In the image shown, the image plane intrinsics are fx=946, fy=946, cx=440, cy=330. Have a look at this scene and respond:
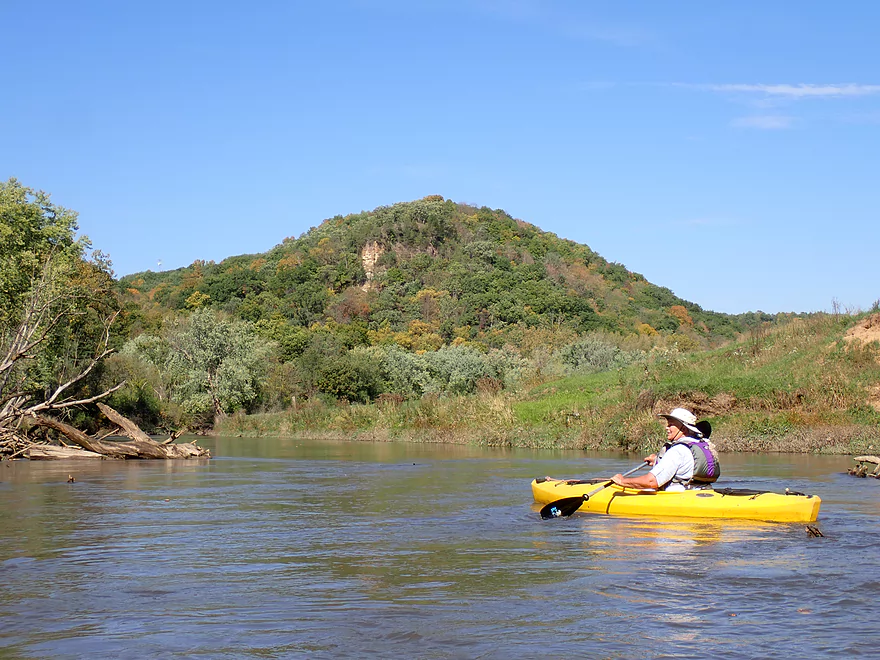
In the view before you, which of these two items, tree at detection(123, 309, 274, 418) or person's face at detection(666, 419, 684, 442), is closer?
person's face at detection(666, 419, 684, 442)

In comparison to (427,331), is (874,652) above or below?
below

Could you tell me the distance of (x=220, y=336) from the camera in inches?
1810

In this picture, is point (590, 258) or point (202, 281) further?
point (590, 258)

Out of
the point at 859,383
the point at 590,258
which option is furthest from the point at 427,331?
the point at 859,383

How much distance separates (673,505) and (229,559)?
5942 millimetres

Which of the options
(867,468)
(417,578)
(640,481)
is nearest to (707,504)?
(640,481)

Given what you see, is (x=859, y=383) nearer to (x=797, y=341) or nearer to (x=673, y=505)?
(x=797, y=341)

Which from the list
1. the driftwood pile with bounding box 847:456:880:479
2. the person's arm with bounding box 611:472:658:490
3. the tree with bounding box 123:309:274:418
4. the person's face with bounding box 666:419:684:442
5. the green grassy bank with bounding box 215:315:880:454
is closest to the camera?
the person's face with bounding box 666:419:684:442

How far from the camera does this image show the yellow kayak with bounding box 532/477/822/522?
12.4 meters

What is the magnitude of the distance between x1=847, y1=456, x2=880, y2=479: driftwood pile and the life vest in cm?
543

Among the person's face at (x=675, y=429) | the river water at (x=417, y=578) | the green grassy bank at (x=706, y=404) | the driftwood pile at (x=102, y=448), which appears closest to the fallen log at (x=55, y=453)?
the driftwood pile at (x=102, y=448)

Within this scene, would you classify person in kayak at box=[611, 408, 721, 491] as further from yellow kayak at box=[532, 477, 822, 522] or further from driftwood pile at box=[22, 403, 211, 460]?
driftwood pile at box=[22, 403, 211, 460]

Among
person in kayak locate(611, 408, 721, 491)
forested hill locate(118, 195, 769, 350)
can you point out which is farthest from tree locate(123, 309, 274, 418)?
person in kayak locate(611, 408, 721, 491)

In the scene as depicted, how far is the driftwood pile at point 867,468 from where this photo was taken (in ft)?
57.8
